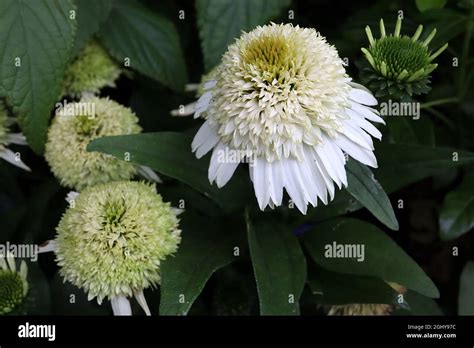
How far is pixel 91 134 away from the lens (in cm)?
87

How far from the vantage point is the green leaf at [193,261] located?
73 cm

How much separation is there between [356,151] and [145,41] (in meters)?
0.43

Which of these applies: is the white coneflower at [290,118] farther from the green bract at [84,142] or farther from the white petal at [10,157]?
the white petal at [10,157]

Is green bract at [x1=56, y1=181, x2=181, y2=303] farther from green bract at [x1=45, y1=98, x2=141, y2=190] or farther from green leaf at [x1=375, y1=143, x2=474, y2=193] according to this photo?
green leaf at [x1=375, y1=143, x2=474, y2=193]

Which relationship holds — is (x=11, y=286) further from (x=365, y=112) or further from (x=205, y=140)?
(x=365, y=112)

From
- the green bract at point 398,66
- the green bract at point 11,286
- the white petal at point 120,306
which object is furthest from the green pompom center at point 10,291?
the green bract at point 398,66

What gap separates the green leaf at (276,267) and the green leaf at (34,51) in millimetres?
304

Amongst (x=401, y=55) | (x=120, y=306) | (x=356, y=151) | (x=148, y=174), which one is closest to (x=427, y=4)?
(x=401, y=55)

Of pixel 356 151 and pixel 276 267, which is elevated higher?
pixel 356 151

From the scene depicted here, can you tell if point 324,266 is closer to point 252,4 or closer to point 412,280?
point 412,280

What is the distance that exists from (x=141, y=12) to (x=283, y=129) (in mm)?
435

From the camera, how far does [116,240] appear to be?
0.76 m

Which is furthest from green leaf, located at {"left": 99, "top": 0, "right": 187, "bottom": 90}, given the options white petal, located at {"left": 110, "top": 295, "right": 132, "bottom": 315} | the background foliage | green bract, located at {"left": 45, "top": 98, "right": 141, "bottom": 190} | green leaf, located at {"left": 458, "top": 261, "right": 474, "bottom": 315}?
green leaf, located at {"left": 458, "top": 261, "right": 474, "bottom": 315}

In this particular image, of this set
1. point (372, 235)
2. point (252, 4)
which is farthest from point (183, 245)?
point (252, 4)
